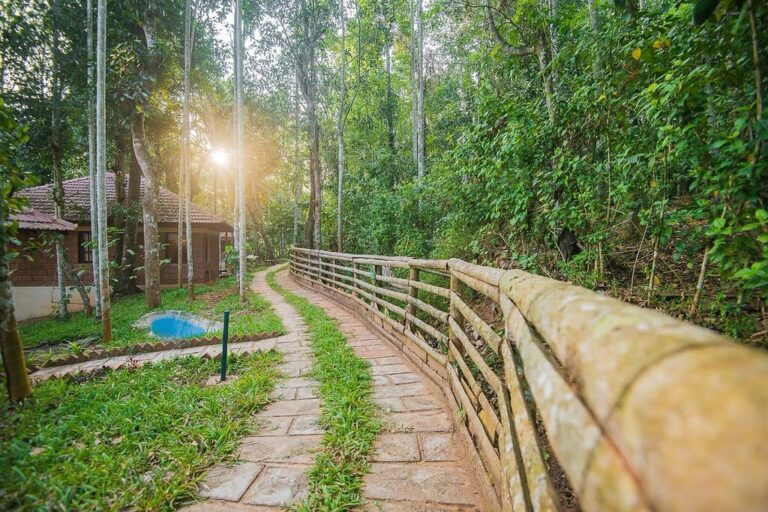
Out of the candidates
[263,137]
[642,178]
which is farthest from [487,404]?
[263,137]

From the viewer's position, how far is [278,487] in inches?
86.7

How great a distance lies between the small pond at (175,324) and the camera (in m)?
8.16

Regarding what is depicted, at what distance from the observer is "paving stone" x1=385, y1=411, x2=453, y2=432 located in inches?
108

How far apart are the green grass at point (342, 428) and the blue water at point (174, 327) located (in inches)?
200

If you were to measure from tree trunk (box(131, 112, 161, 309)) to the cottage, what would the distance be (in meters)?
0.80

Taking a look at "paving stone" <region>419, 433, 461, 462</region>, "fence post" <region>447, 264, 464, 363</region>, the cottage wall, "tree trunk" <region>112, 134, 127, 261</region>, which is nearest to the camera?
"paving stone" <region>419, 433, 461, 462</region>

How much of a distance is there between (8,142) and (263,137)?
20.2 m

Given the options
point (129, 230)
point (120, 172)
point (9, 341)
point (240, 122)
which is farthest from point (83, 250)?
point (9, 341)

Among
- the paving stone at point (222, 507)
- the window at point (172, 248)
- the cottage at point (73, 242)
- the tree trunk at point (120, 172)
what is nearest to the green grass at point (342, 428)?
the paving stone at point (222, 507)

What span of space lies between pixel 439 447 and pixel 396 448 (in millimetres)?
316

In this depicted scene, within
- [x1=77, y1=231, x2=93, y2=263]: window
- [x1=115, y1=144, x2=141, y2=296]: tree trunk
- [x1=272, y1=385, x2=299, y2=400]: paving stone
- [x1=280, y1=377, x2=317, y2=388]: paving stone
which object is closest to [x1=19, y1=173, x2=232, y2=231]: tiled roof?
[x1=115, y1=144, x2=141, y2=296]: tree trunk

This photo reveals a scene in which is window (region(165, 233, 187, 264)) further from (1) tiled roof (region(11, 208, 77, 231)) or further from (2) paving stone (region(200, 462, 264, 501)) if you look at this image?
(2) paving stone (region(200, 462, 264, 501))

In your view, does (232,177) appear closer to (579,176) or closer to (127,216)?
(127,216)

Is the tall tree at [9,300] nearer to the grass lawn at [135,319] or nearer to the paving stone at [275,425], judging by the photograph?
the paving stone at [275,425]
